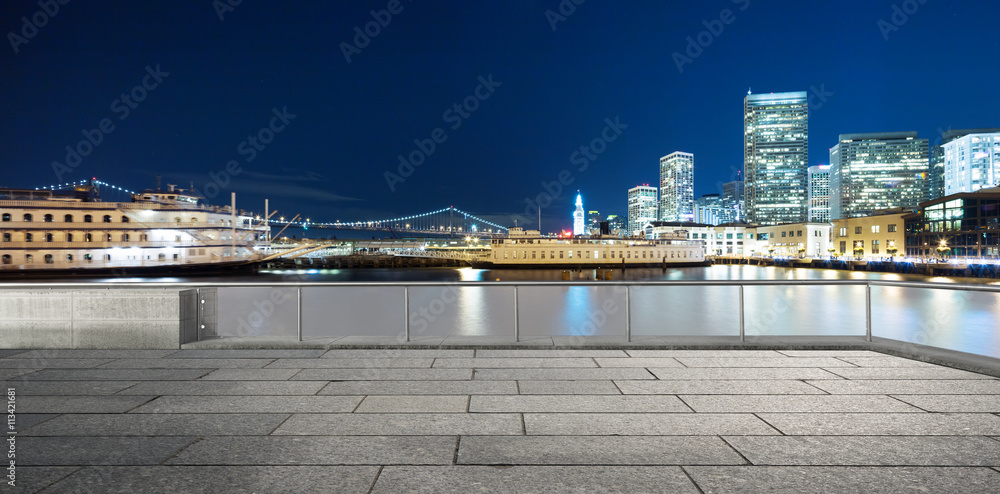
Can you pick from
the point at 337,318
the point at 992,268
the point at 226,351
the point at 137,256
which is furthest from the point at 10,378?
the point at 992,268

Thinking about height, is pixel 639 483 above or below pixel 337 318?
above

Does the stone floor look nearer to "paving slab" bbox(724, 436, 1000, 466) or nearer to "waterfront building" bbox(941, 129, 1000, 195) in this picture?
"paving slab" bbox(724, 436, 1000, 466)

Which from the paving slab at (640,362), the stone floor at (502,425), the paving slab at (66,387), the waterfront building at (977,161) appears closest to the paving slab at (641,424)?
the stone floor at (502,425)

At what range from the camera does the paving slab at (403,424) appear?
14.9ft

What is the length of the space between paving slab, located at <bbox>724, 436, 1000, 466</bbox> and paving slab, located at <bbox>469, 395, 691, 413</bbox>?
0.96 meters

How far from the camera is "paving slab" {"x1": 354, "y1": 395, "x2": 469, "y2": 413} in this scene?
516 cm

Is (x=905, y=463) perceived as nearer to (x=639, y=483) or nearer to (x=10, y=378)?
(x=639, y=483)

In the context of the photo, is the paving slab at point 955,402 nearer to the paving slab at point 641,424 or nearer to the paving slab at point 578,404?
the paving slab at point 641,424

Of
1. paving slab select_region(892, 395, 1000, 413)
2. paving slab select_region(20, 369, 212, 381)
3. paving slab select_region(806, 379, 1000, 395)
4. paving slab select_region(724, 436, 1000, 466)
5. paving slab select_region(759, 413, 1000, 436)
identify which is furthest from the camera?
paving slab select_region(20, 369, 212, 381)

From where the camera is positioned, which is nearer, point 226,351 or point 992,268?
point 226,351

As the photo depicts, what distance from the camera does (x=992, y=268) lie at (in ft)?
230

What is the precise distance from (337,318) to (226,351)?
87.3ft

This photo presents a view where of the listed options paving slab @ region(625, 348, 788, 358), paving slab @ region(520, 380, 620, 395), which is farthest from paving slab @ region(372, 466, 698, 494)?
paving slab @ region(625, 348, 788, 358)

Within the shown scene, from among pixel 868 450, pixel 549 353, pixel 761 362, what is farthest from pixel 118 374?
pixel 761 362
